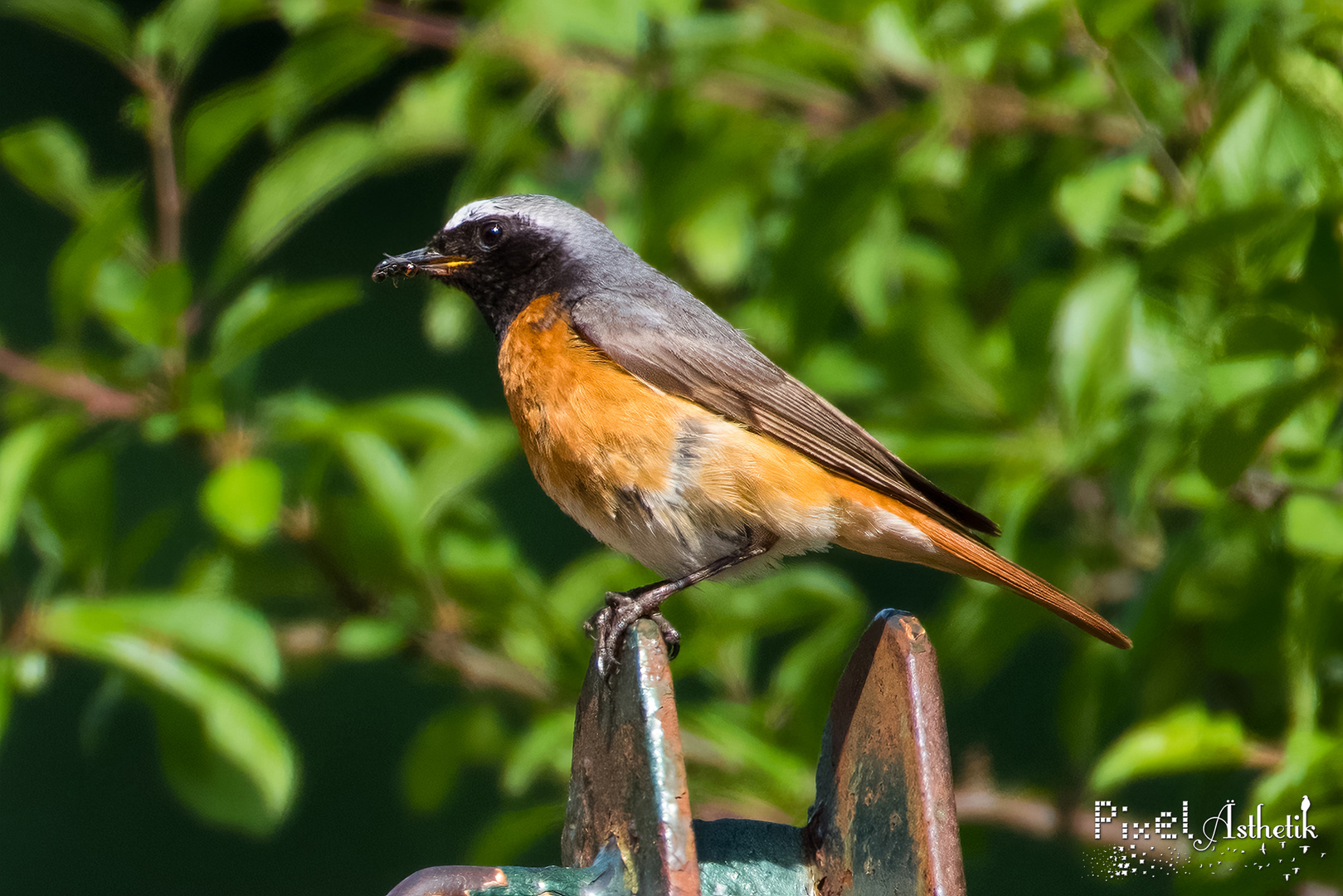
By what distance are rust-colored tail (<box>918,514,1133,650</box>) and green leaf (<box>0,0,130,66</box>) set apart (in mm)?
2437

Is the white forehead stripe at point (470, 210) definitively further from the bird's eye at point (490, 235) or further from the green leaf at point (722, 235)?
the green leaf at point (722, 235)

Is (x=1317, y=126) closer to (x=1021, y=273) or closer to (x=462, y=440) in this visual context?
(x=1021, y=273)

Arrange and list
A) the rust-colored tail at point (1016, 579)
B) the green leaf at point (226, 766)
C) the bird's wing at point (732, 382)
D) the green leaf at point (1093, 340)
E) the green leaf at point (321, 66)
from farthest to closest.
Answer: the green leaf at point (321, 66) → the green leaf at point (226, 766) → the bird's wing at point (732, 382) → the green leaf at point (1093, 340) → the rust-colored tail at point (1016, 579)

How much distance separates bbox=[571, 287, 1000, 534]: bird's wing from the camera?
111 inches

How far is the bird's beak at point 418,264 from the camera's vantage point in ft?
10.6

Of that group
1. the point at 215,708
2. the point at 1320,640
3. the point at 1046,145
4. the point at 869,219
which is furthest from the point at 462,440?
the point at 1320,640

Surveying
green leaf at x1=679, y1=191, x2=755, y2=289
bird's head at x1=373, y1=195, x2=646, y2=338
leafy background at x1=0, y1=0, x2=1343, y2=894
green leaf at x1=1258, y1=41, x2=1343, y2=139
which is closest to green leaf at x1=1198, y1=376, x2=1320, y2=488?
leafy background at x1=0, y1=0, x2=1343, y2=894

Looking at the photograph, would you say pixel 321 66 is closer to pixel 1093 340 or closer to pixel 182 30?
pixel 182 30

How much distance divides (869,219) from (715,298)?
4.05 ft

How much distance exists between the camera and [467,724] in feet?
12.7

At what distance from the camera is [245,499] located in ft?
10.0

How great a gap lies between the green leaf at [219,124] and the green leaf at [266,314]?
1.10 ft

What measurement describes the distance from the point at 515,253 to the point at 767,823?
2023mm

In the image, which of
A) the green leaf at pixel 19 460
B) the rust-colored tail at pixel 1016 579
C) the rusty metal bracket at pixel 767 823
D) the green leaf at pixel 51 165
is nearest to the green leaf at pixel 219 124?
the green leaf at pixel 51 165
